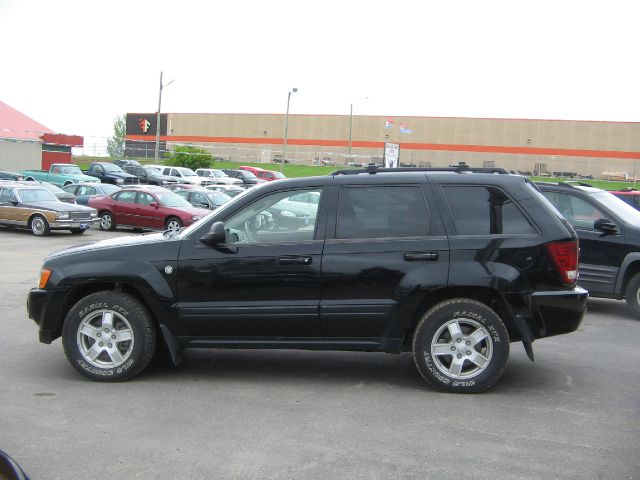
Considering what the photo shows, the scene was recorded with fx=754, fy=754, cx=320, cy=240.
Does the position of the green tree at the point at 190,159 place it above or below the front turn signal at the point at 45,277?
above

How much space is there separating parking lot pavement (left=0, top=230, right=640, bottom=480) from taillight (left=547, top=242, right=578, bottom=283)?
1000mm

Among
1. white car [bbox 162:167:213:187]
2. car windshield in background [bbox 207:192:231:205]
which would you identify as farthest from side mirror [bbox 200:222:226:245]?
white car [bbox 162:167:213:187]

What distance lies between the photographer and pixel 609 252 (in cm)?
1035

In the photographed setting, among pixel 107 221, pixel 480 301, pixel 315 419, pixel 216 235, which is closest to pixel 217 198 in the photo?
pixel 107 221

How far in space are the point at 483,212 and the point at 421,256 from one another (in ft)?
2.26

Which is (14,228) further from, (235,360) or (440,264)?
(440,264)

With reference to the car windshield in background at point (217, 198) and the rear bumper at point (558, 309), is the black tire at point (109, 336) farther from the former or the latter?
the car windshield in background at point (217, 198)

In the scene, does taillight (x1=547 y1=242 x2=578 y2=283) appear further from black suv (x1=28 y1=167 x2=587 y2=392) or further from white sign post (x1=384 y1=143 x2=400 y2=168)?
white sign post (x1=384 y1=143 x2=400 y2=168)

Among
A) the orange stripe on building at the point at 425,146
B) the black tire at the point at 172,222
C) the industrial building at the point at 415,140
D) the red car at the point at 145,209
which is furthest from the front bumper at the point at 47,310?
the orange stripe on building at the point at 425,146

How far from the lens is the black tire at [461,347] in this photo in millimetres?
A: 6105

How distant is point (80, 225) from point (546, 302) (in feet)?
60.1

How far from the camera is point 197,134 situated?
300 feet

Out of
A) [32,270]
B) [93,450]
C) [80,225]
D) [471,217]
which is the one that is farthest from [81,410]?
[80,225]

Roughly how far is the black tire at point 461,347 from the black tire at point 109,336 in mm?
2294
